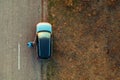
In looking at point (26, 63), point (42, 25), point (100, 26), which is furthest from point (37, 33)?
point (100, 26)

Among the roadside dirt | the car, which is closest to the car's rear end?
the car

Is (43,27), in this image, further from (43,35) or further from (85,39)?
(85,39)

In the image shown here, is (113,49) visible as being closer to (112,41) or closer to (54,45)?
(112,41)

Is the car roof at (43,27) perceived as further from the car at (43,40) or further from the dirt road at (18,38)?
the dirt road at (18,38)


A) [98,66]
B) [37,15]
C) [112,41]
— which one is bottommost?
[98,66]

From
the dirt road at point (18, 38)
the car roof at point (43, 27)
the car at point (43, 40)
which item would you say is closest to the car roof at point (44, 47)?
the car at point (43, 40)

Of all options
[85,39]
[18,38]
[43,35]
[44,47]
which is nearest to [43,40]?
[43,35]

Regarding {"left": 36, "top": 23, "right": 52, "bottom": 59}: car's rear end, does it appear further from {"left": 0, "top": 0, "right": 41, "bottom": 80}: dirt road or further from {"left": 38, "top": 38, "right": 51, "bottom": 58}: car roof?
{"left": 0, "top": 0, "right": 41, "bottom": 80}: dirt road

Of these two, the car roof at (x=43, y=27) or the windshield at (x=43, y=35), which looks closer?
the windshield at (x=43, y=35)
